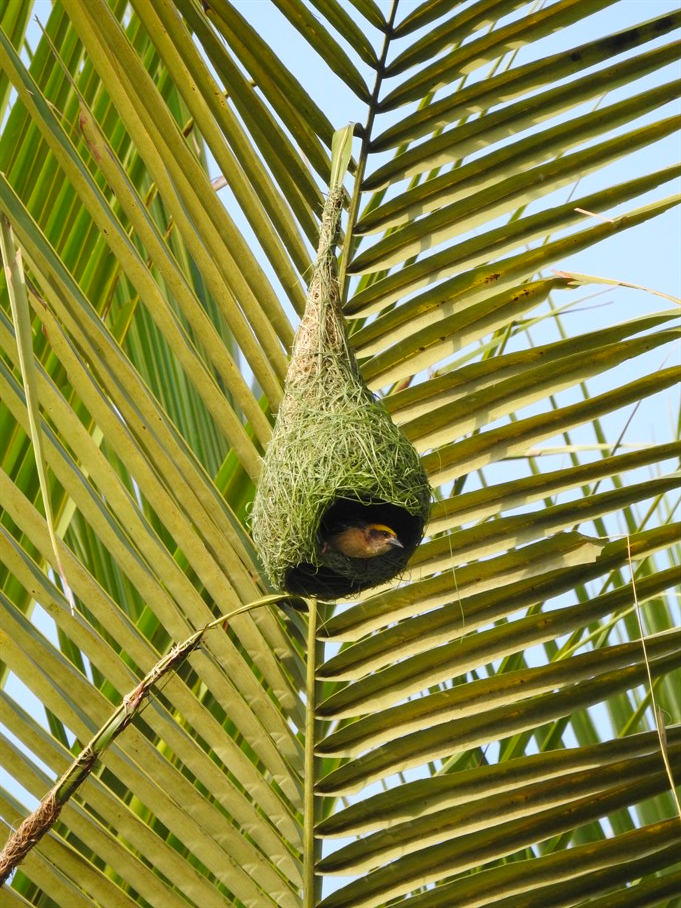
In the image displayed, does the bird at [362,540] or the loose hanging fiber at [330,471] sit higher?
the loose hanging fiber at [330,471]

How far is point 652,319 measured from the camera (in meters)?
1.84

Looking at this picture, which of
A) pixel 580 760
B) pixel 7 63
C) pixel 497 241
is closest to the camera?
pixel 7 63

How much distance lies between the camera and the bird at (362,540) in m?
1.68

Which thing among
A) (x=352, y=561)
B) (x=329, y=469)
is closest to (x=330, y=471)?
(x=329, y=469)

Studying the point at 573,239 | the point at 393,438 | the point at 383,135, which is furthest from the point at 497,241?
the point at 393,438

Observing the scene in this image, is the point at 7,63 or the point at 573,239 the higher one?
the point at 7,63

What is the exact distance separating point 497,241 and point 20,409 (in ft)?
2.57

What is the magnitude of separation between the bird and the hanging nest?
0.01m

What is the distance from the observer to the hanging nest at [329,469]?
1719mm

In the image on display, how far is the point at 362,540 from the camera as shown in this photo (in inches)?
67.2

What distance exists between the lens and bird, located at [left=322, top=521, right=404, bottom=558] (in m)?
Answer: 1.68

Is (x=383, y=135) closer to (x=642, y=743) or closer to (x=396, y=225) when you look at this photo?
(x=396, y=225)

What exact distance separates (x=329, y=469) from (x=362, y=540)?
0.11 m

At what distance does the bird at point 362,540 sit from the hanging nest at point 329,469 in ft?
0.04
